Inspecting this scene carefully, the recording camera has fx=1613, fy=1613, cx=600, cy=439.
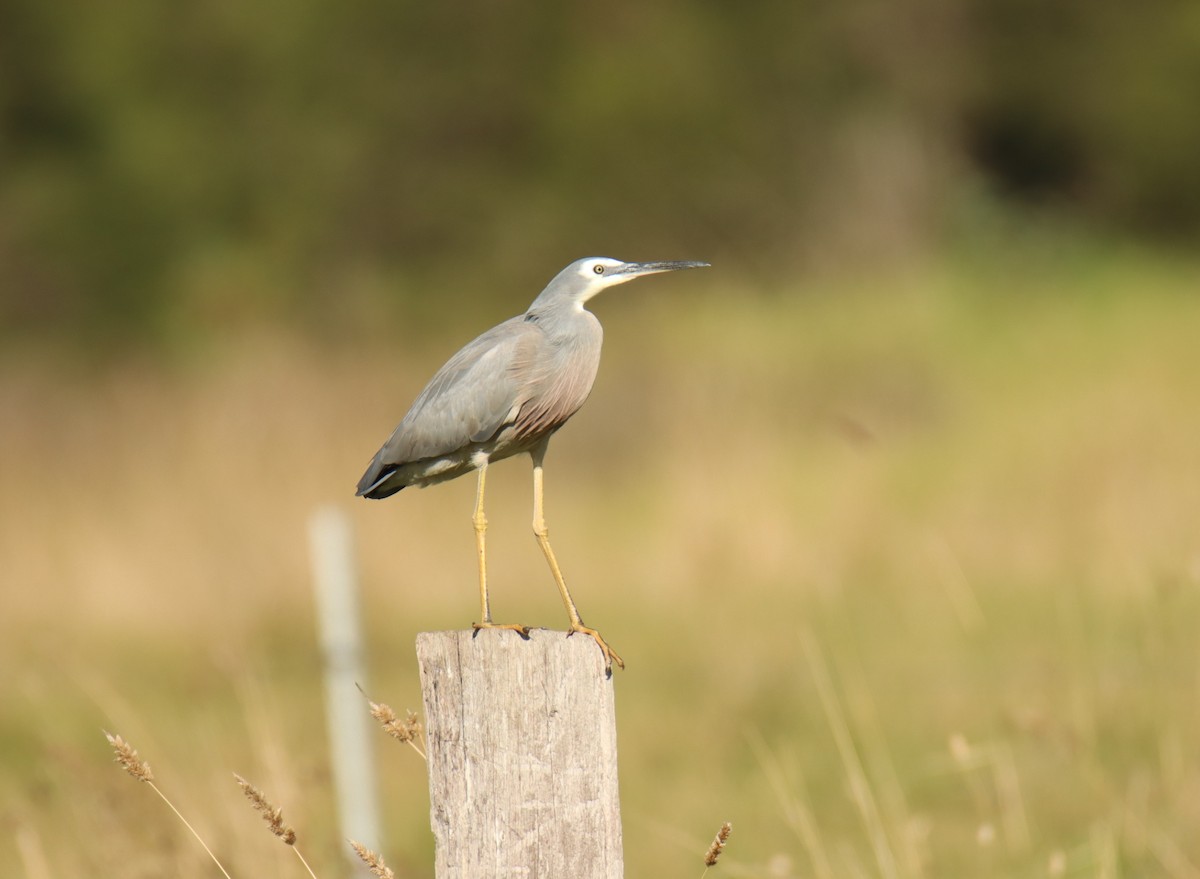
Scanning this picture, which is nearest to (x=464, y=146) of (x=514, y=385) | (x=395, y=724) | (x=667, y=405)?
(x=667, y=405)

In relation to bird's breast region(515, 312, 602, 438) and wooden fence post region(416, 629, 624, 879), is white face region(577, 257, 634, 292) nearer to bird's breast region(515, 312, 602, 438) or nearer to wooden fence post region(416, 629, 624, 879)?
bird's breast region(515, 312, 602, 438)

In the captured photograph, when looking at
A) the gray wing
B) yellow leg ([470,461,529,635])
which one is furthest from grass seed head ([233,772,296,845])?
the gray wing

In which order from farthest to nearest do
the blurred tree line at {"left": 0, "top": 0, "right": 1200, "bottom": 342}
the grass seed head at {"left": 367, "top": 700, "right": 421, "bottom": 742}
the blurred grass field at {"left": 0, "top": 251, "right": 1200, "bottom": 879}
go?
the blurred tree line at {"left": 0, "top": 0, "right": 1200, "bottom": 342} < the blurred grass field at {"left": 0, "top": 251, "right": 1200, "bottom": 879} < the grass seed head at {"left": 367, "top": 700, "right": 421, "bottom": 742}

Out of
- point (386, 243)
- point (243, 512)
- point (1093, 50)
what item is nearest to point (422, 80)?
point (386, 243)

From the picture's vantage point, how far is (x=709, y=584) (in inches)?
411

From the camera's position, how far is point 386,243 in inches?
886

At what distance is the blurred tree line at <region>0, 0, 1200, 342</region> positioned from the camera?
68.2 feet

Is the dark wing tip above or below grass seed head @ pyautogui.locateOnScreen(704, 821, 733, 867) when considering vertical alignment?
above

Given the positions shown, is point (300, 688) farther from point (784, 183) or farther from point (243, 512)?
point (784, 183)

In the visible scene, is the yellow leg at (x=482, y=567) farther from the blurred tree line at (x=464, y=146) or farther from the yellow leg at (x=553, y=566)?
the blurred tree line at (x=464, y=146)

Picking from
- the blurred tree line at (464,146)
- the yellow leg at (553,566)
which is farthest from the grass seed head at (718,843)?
the blurred tree line at (464,146)

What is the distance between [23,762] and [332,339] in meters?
9.10

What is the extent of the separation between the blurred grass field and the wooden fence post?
3.88ft

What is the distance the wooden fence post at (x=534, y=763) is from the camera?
273cm
